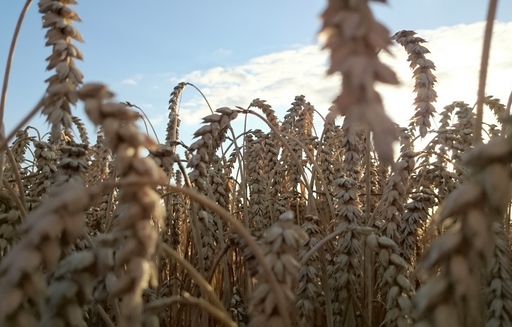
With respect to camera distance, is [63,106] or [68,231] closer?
[68,231]

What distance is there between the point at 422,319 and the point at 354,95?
0.36m

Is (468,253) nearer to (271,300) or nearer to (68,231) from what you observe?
(271,300)

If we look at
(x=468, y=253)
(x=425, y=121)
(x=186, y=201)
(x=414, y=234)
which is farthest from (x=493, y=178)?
(x=186, y=201)

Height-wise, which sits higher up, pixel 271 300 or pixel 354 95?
pixel 354 95

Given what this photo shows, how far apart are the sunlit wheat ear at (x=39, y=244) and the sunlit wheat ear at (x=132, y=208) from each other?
0.07 metres

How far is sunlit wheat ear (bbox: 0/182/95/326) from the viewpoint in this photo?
0.77 meters

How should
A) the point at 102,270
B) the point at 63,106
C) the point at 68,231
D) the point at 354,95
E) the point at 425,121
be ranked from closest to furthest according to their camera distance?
the point at 354,95, the point at 68,231, the point at 102,270, the point at 63,106, the point at 425,121

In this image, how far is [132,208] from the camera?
32.6 inches

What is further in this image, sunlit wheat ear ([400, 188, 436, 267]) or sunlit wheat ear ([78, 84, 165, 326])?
sunlit wheat ear ([400, 188, 436, 267])

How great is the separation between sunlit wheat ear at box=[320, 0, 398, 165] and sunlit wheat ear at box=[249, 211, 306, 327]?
0.43 metres

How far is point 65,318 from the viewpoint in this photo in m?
0.90

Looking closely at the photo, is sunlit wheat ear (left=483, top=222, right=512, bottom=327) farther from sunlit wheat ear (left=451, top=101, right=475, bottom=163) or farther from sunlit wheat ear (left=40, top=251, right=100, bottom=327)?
sunlit wheat ear (left=451, top=101, right=475, bottom=163)

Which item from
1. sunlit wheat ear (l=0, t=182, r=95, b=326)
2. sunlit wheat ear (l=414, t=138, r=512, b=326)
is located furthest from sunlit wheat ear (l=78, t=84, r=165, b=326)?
sunlit wheat ear (l=414, t=138, r=512, b=326)

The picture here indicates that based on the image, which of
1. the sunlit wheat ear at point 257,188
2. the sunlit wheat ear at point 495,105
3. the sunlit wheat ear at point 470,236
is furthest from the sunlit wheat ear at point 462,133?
the sunlit wheat ear at point 470,236
